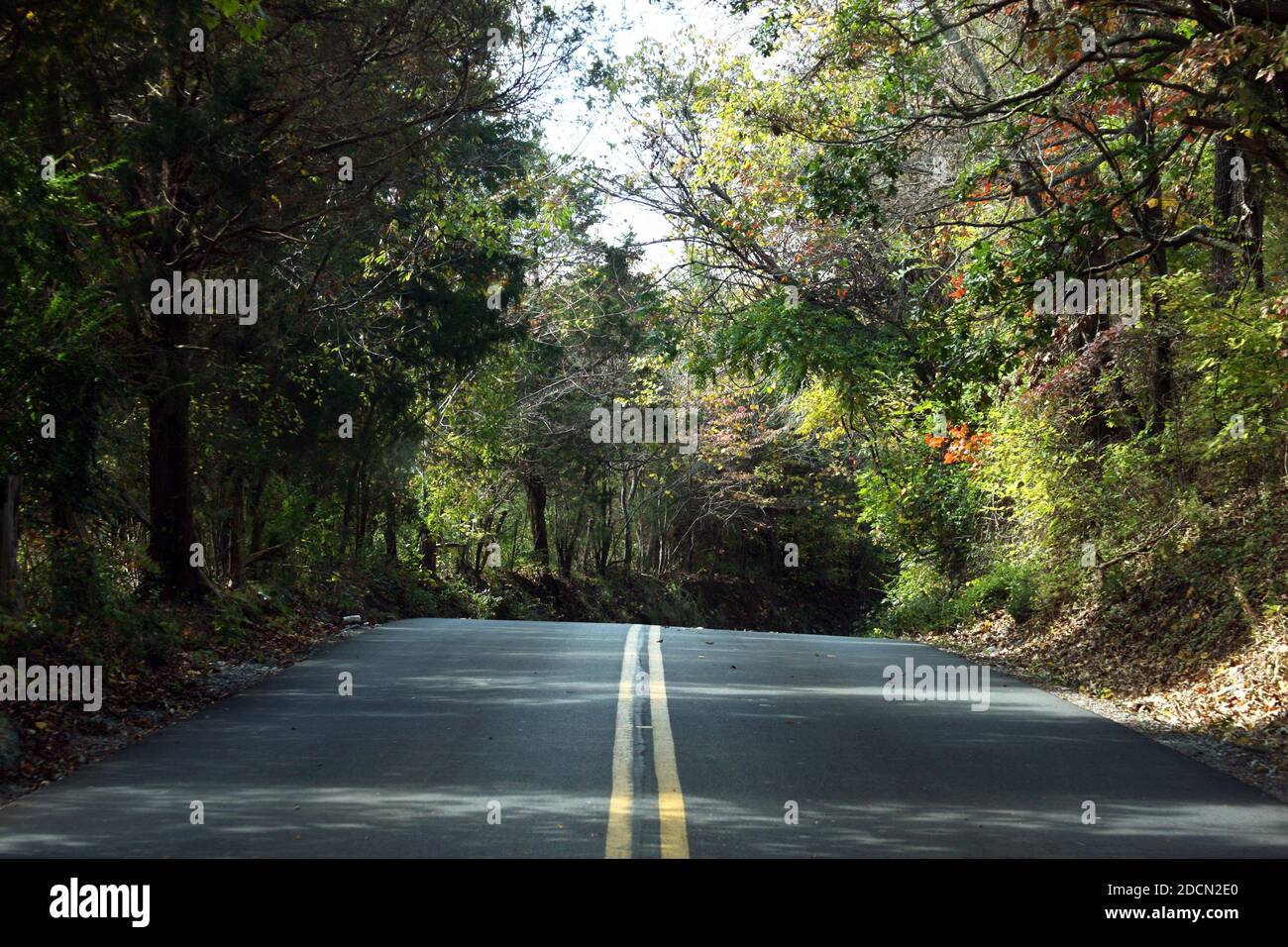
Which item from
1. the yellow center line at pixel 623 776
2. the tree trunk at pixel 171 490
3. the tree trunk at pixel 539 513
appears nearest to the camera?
the yellow center line at pixel 623 776

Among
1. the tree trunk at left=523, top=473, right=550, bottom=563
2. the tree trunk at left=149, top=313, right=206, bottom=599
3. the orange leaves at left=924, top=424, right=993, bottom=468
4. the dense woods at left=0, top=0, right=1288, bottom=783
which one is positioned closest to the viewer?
the dense woods at left=0, top=0, right=1288, bottom=783

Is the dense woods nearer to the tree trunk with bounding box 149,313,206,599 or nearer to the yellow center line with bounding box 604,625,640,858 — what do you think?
the tree trunk with bounding box 149,313,206,599

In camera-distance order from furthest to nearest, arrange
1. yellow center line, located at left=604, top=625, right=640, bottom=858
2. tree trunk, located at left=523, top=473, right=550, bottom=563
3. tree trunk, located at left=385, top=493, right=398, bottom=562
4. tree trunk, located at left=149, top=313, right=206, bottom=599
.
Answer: tree trunk, located at left=523, top=473, right=550, bottom=563
tree trunk, located at left=385, top=493, right=398, bottom=562
tree trunk, located at left=149, top=313, right=206, bottom=599
yellow center line, located at left=604, top=625, right=640, bottom=858

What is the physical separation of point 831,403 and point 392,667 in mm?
14391

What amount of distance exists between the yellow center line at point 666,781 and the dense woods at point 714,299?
460 centimetres

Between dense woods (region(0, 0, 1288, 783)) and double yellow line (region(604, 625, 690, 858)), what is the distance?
4648mm

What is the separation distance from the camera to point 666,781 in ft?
26.1

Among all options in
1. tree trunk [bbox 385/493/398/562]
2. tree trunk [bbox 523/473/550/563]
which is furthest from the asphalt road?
tree trunk [bbox 523/473/550/563]

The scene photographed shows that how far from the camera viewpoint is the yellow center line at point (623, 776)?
6.48 metres

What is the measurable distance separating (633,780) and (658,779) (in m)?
0.16

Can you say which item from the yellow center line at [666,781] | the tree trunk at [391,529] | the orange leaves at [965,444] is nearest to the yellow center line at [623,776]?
the yellow center line at [666,781]

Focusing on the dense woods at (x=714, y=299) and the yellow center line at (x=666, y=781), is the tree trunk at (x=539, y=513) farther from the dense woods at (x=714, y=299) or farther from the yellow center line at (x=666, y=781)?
the yellow center line at (x=666, y=781)

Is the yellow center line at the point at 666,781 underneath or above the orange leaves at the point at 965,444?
underneath

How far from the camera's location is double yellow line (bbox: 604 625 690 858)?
6504 millimetres
